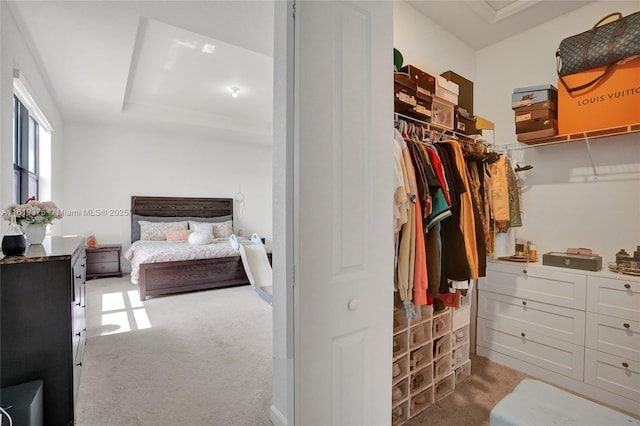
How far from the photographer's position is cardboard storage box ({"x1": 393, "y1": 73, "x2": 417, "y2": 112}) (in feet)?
4.92

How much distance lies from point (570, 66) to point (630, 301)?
1.49 meters

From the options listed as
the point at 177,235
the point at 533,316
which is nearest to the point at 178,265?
the point at 177,235

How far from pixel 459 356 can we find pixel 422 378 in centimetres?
40

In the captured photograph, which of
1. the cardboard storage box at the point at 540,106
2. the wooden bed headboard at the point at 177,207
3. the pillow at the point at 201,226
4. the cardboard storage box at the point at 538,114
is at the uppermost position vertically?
the cardboard storage box at the point at 540,106

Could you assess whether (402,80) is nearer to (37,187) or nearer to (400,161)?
(400,161)

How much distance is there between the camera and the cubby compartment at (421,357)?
1.67 m

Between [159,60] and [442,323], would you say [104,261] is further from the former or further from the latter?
[442,323]

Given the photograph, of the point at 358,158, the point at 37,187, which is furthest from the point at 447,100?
the point at 37,187

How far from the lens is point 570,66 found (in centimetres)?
190

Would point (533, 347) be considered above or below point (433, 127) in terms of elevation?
below

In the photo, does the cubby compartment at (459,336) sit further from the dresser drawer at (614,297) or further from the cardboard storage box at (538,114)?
the cardboard storage box at (538,114)

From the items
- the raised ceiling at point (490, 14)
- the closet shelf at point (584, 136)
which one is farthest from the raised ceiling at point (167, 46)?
the closet shelf at point (584, 136)

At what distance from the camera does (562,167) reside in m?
2.26

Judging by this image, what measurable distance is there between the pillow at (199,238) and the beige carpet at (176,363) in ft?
3.30
